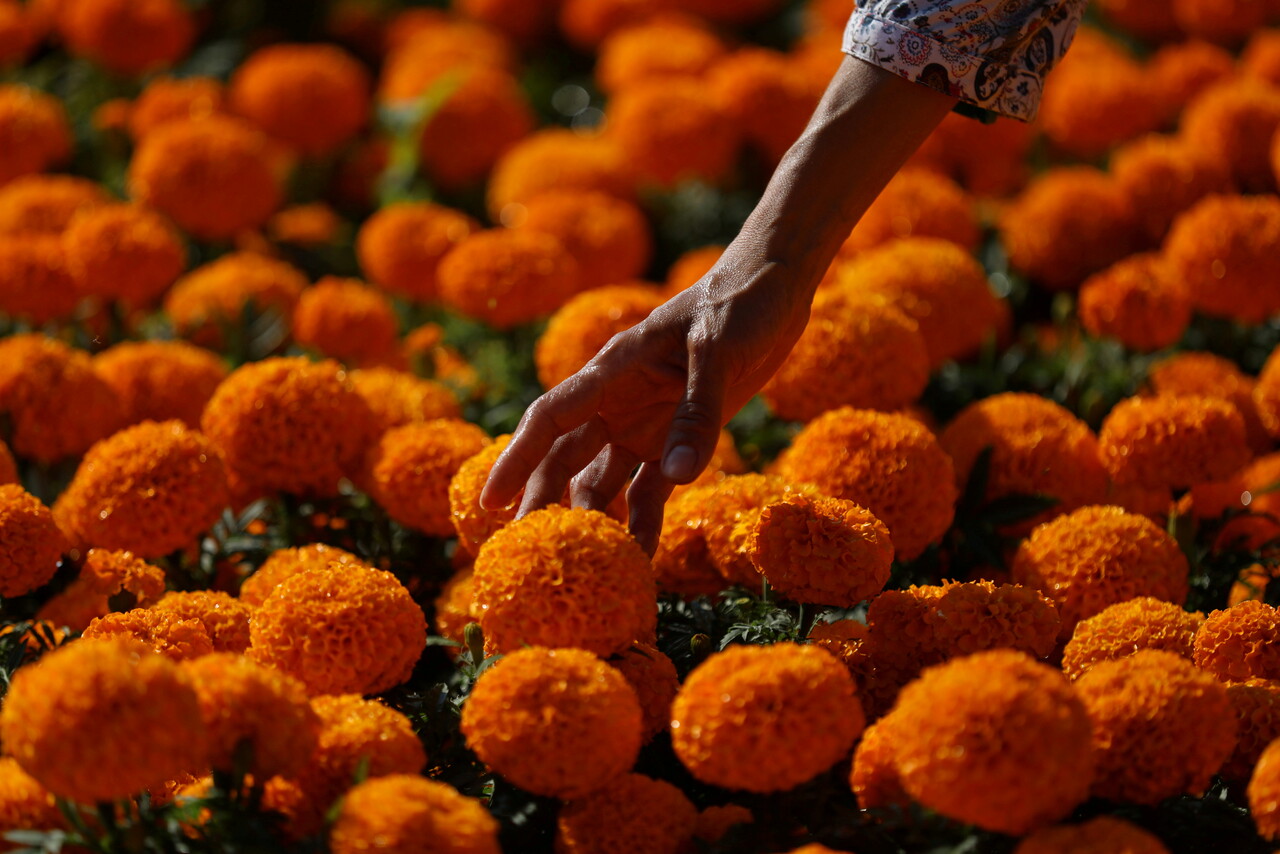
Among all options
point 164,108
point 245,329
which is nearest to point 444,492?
point 245,329

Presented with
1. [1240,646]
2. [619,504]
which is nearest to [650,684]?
[619,504]

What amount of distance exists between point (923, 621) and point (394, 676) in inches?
28.5

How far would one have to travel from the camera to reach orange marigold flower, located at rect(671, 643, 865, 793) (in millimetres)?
1463

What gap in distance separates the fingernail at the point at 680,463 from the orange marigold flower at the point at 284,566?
1.80 ft

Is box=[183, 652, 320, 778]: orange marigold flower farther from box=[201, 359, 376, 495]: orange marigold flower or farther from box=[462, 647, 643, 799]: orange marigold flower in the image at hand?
box=[201, 359, 376, 495]: orange marigold flower

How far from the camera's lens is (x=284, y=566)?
6.73ft

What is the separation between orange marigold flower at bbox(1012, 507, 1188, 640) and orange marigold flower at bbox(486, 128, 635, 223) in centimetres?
205

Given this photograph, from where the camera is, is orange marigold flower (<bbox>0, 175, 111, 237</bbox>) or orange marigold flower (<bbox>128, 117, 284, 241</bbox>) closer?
orange marigold flower (<bbox>0, 175, 111, 237</bbox>)

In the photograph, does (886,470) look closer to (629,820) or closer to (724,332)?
(724,332)

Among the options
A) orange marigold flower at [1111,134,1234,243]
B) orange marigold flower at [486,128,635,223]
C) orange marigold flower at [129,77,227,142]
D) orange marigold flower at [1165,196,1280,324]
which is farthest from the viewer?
orange marigold flower at [129,77,227,142]

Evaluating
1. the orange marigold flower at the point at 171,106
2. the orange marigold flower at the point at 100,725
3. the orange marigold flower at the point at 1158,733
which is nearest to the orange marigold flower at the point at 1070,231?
the orange marigold flower at the point at 1158,733

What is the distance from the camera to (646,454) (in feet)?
6.59

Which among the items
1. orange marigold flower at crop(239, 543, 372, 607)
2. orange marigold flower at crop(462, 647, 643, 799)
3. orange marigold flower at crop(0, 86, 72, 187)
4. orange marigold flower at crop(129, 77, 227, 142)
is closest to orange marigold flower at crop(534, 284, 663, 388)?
orange marigold flower at crop(239, 543, 372, 607)

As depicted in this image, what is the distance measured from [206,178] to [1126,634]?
8.81 ft
